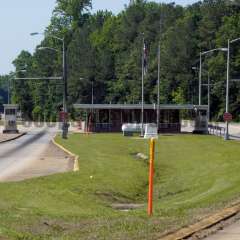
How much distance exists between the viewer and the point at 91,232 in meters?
11.8

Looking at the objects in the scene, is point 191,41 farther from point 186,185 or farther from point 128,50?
point 186,185

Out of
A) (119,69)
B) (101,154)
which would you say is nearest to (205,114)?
(101,154)

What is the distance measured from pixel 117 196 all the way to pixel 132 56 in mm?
128747

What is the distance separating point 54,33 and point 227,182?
15123cm

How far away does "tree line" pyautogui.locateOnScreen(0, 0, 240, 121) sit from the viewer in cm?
13450

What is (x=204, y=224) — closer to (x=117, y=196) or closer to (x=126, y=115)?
(x=117, y=196)

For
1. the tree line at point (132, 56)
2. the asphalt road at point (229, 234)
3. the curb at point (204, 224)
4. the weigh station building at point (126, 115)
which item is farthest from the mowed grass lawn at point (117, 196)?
the tree line at point (132, 56)

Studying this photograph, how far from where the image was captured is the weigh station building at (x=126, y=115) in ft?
266

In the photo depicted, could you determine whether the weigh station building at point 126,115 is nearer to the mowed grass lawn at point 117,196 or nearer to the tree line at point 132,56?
the mowed grass lawn at point 117,196

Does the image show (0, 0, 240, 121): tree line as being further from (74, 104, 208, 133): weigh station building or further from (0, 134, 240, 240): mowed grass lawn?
(0, 134, 240, 240): mowed grass lawn

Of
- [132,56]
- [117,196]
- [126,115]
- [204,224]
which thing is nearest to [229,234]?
[204,224]

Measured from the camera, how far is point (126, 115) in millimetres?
82438

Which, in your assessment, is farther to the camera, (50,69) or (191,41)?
(50,69)

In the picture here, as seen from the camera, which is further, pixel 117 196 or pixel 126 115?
pixel 126 115
